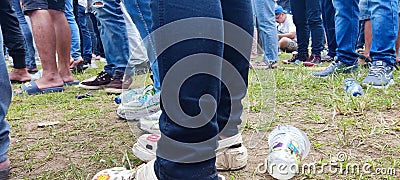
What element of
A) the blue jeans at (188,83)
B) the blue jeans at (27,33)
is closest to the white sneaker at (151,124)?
the blue jeans at (188,83)

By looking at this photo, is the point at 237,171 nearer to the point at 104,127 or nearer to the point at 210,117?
the point at 210,117

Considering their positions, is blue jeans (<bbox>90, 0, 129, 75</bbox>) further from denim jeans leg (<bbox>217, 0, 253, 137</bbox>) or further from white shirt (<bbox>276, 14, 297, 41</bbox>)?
white shirt (<bbox>276, 14, 297, 41</bbox>)

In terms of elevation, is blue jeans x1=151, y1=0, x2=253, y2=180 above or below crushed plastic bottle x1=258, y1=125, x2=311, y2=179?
above

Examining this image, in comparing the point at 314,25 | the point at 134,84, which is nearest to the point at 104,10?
the point at 134,84

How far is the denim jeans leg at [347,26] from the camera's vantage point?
273 cm

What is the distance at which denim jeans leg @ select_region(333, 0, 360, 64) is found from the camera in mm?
2729

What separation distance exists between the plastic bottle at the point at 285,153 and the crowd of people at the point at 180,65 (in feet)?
0.31

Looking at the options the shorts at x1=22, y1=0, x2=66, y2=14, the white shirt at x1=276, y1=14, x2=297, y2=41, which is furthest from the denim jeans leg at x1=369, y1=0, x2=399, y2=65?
the white shirt at x1=276, y1=14, x2=297, y2=41

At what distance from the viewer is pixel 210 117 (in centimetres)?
83

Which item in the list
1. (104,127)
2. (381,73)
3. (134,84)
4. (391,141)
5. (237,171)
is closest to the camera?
(237,171)

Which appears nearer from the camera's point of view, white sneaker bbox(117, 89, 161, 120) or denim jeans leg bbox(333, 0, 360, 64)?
white sneaker bbox(117, 89, 161, 120)

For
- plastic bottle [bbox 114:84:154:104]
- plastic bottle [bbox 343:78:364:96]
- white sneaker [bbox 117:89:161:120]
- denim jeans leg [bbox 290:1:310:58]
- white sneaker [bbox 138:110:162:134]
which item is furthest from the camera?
denim jeans leg [bbox 290:1:310:58]

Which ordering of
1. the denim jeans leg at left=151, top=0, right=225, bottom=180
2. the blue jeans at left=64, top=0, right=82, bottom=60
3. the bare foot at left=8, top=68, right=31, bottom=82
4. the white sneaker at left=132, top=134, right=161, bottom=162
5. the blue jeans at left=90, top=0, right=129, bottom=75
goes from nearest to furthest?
the denim jeans leg at left=151, top=0, right=225, bottom=180 < the white sneaker at left=132, top=134, right=161, bottom=162 < the blue jeans at left=90, top=0, right=129, bottom=75 < the bare foot at left=8, top=68, right=31, bottom=82 < the blue jeans at left=64, top=0, right=82, bottom=60

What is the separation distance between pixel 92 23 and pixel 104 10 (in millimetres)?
3991
